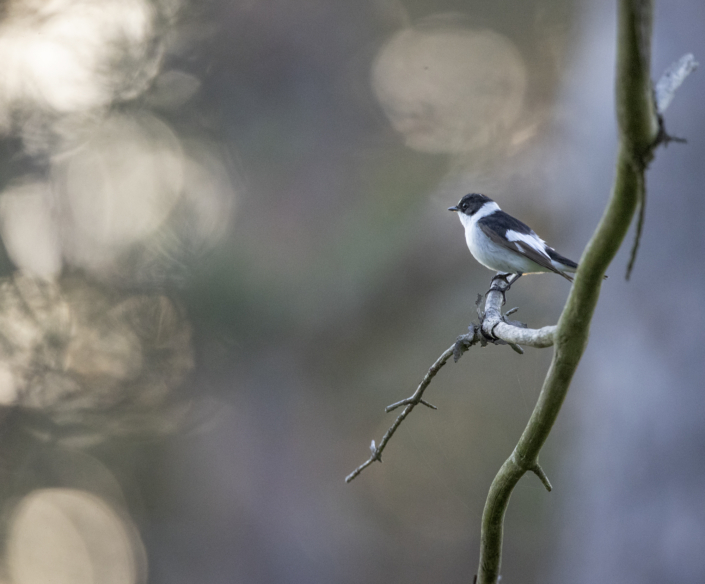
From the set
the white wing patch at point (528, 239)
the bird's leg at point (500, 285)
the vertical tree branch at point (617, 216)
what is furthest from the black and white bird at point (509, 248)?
the vertical tree branch at point (617, 216)

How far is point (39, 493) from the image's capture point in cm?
740

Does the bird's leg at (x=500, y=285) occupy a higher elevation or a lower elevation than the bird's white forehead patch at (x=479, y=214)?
lower

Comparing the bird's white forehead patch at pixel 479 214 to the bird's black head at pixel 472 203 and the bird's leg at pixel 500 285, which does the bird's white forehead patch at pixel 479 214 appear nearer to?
the bird's black head at pixel 472 203

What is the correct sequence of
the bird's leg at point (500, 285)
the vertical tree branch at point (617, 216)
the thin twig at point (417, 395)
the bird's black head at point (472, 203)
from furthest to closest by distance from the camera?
the bird's black head at point (472, 203) < the bird's leg at point (500, 285) < the thin twig at point (417, 395) < the vertical tree branch at point (617, 216)

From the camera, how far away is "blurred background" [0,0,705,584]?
Answer: 5602 mm

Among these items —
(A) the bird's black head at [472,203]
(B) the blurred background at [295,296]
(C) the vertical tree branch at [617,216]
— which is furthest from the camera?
(B) the blurred background at [295,296]

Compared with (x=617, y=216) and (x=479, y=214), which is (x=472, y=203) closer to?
(x=479, y=214)

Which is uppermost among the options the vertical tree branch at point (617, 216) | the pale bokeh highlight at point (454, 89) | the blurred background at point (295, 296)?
the pale bokeh highlight at point (454, 89)

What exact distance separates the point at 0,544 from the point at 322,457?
361 cm

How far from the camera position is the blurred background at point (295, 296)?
5.60 metres

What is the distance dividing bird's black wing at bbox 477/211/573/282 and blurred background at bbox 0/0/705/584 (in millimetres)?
2198

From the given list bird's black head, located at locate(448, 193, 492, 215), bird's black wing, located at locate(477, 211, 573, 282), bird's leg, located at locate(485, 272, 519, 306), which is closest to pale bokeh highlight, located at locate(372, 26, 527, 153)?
bird's black head, located at locate(448, 193, 492, 215)

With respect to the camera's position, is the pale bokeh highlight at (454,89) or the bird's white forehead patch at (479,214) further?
the pale bokeh highlight at (454,89)

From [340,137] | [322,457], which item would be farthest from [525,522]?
[340,137]
